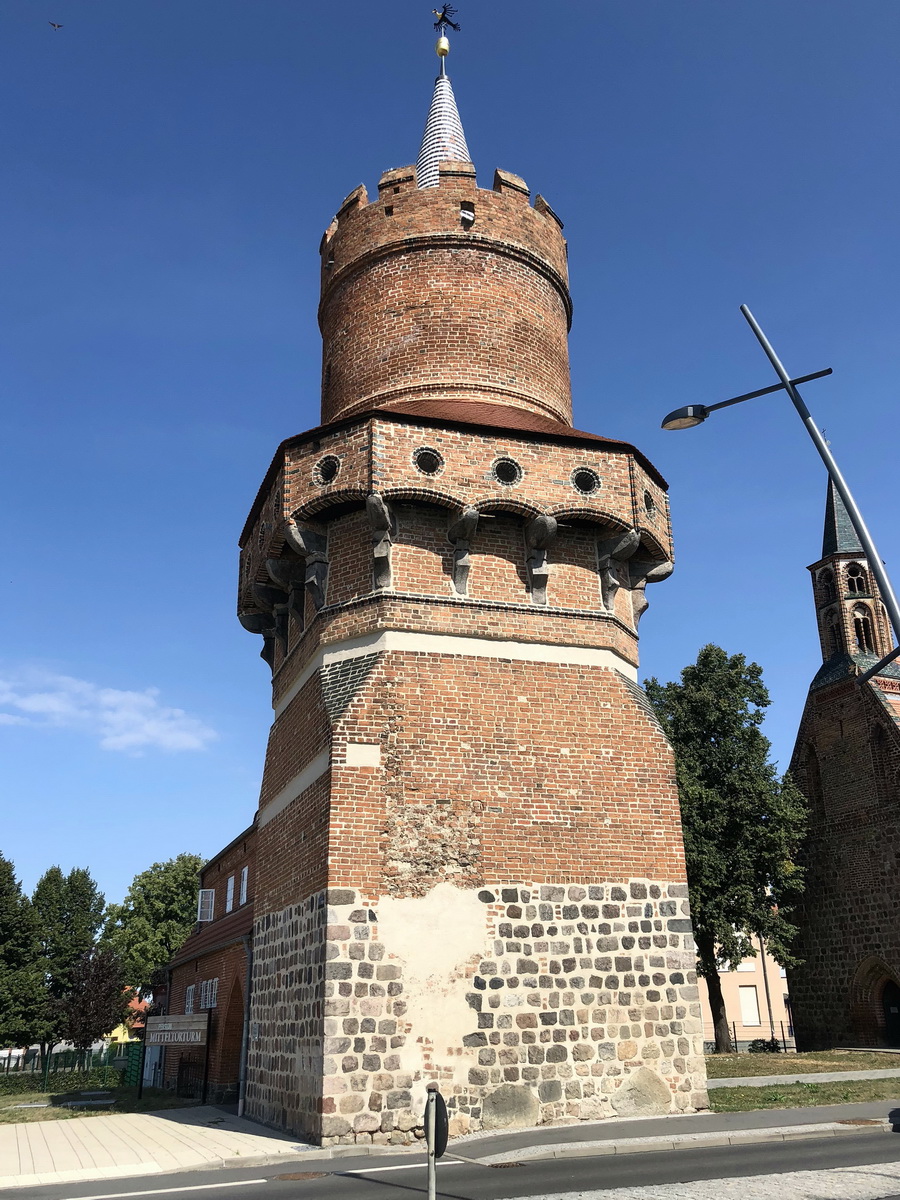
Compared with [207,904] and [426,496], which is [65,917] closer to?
[207,904]

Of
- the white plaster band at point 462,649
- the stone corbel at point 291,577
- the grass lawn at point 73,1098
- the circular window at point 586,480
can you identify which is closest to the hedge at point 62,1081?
the grass lawn at point 73,1098

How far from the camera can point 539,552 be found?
50.9 ft

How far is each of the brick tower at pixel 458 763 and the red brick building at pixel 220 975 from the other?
3.68 meters

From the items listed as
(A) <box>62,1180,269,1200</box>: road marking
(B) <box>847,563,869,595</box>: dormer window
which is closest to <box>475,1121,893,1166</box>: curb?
(A) <box>62,1180,269,1200</box>: road marking

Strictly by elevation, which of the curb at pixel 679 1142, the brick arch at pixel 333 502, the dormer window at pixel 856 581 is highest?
the dormer window at pixel 856 581

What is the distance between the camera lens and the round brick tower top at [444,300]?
17.8m

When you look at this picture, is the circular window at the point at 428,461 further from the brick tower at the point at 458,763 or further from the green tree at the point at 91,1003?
the green tree at the point at 91,1003

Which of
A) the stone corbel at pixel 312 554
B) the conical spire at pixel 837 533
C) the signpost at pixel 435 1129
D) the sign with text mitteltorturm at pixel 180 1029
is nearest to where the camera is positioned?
the signpost at pixel 435 1129

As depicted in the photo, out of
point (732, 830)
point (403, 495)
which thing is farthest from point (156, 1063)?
point (403, 495)

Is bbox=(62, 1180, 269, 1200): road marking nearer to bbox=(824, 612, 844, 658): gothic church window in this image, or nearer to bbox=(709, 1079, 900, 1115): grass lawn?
bbox=(709, 1079, 900, 1115): grass lawn

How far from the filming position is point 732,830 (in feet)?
97.0

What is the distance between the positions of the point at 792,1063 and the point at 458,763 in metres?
14.4

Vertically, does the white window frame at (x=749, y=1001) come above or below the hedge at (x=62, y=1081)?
above

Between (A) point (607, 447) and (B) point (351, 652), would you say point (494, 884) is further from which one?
(A) point (607, 447)
